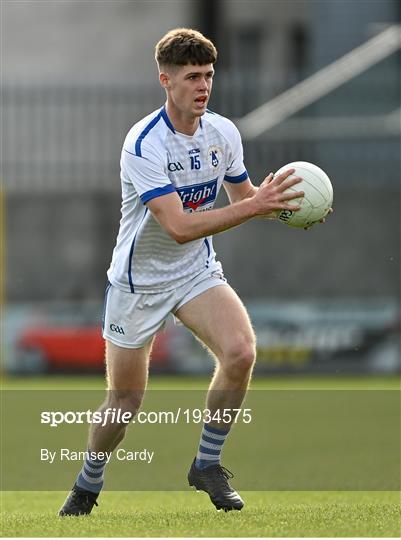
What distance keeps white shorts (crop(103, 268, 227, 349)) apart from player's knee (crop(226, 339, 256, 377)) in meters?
0.39

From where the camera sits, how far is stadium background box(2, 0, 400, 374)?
18.5 meters

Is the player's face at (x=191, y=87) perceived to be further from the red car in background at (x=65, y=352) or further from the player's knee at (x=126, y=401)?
the red car in background at (x=65, y=352)

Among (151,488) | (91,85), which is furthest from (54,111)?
(151,488)

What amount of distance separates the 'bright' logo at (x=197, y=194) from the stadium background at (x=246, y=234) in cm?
1075

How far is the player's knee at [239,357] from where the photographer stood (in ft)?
23.3

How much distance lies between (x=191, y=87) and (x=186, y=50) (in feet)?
0.63

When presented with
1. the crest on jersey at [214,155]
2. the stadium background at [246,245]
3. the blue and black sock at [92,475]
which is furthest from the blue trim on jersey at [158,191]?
the stadium background at [246,245]

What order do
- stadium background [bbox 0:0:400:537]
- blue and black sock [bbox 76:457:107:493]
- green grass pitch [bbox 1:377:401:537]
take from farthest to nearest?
1. stadium background [bbox 0:0:400:537]
2. blue and black sock [bbox 76:457:107:493]
3. green grass pitch [bbox 1:377:401:537]

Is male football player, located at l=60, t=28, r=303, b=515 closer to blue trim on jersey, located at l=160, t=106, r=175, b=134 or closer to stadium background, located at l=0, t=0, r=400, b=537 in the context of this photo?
A: blue trim on jersey, located at l=160, t=106, r=175, b=134

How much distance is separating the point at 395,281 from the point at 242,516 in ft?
39.2

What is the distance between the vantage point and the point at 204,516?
23.4 ft

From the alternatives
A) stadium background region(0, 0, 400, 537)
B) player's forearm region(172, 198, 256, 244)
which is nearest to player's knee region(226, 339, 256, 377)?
player's forearm region(172, 198, 256, 244)

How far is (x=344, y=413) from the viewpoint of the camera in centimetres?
1407

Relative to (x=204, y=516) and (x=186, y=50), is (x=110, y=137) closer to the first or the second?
(x=186, y=50)
